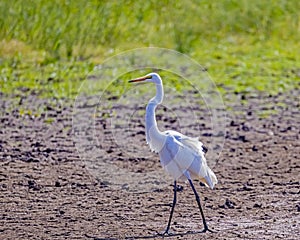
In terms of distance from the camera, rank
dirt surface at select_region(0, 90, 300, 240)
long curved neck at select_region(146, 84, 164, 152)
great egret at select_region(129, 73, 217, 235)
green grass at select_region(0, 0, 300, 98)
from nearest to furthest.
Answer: dirt surface at select_region(0, 90, 300, 240)
long curved neck at select_region(146, 84, 164, 152)
great egret at select_region(129, 73, 217, 235)
green grass at select_region(0, 0, 300, 98)

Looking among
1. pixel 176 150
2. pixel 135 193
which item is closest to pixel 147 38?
pixel 135 193

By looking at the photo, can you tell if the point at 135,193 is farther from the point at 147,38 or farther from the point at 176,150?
the point at 147,38

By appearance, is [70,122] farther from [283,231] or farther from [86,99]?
[283,231]

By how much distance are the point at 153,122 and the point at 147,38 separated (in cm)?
Answer: 883

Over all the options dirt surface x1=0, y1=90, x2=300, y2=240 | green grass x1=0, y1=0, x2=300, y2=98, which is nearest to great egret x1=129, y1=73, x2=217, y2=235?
dirt surface x1=0, y1=90, x2=300, y2=240

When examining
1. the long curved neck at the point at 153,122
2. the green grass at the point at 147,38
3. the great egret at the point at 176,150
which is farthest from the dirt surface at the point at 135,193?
the green grass at the point at 147,38

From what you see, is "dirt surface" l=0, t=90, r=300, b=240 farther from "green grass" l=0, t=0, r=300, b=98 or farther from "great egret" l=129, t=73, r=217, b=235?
"green grass" l=0, t=0, r=300, b=98

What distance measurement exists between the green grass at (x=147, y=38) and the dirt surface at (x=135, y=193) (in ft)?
4.77

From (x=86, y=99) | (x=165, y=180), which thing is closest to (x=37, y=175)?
(x=165, y=180)

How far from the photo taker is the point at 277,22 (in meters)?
18.2

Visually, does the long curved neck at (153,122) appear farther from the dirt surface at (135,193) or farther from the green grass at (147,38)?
the green grass at (147,38)

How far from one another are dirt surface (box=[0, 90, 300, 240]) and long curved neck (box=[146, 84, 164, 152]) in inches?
26.8

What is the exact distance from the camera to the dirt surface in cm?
770

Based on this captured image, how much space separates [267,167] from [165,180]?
1242 millimetres
